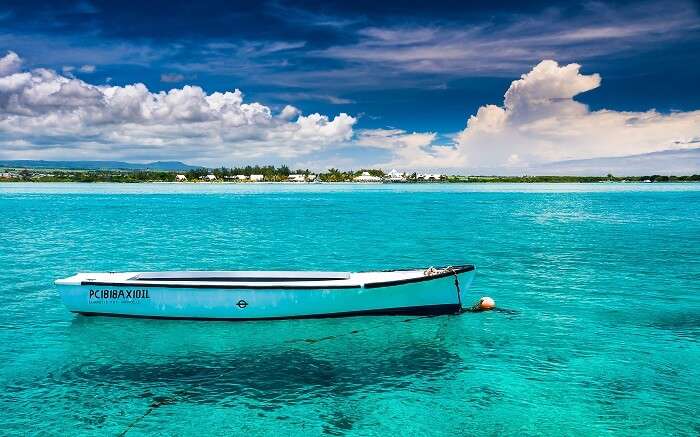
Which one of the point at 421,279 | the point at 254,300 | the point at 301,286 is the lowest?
the point at 254,300

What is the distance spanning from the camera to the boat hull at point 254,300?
68.8 feet

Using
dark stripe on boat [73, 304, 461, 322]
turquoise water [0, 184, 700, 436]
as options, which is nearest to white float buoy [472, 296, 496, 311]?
turquoise water [0, 184, 700, 436]

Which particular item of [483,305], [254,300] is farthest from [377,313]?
[483,305]

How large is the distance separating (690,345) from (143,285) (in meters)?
20.7

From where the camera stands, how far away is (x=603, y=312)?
2472cm

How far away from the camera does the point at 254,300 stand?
21.0 metres

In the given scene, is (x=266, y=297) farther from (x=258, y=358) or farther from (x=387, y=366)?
(x=387, y=366)

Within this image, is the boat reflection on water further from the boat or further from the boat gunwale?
the boat gunwale

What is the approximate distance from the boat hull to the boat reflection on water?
18.2 inches

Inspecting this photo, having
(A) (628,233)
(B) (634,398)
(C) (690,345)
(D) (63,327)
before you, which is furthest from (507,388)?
(A) (628,233)

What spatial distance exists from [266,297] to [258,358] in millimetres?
3337

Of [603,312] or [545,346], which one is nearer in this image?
[545,346]

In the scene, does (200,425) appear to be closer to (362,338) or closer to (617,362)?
(362,338)

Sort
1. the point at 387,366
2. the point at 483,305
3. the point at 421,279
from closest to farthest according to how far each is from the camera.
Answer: the point at 387,366 → the point at 421,279 → the point at 483,305
